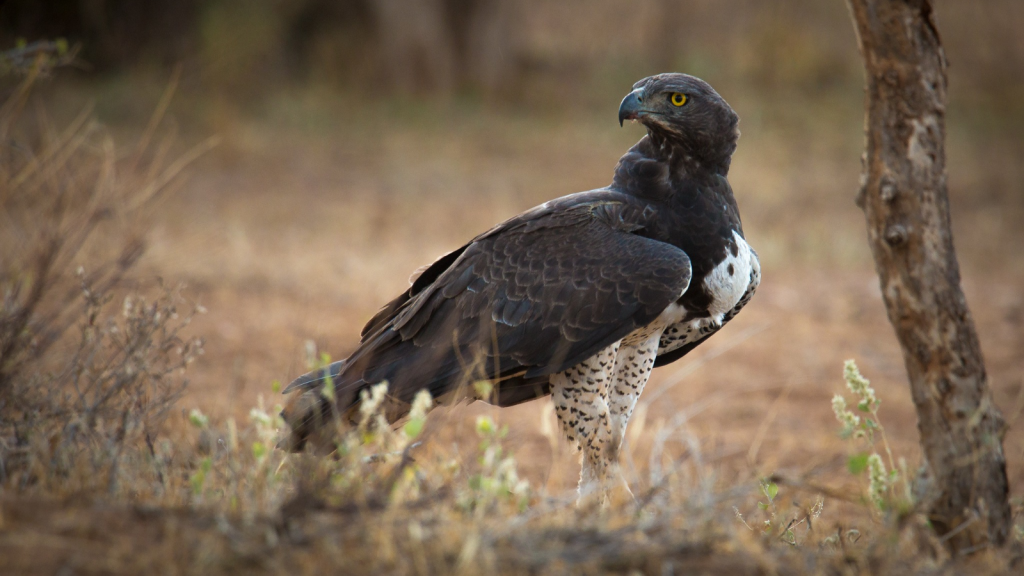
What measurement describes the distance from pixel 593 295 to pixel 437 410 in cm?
85

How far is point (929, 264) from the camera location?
10.5ft

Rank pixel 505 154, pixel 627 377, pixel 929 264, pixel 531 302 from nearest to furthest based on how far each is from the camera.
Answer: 1. pixel 929 264
2. pixel 531 302
3. pixel 627 377
4. pixel 505 154

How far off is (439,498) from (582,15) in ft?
60.0

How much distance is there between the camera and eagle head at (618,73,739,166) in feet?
13.2

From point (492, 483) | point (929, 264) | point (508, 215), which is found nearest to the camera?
point (492, 483)

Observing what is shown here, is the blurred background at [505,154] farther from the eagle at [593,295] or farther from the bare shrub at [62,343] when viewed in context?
the bare shrub at [62,343]

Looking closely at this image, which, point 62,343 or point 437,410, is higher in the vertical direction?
point 62,343

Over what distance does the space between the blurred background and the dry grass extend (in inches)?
2.1

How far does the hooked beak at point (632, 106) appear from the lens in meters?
4.01

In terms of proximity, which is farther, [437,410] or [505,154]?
[505,154]

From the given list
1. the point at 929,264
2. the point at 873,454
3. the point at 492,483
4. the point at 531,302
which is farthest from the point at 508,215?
the point at 492,483

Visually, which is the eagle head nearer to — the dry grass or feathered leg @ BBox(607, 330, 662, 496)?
feathered leg @ BBox(607, 330, 662, 496)

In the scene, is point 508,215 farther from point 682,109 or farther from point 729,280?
point 729,280

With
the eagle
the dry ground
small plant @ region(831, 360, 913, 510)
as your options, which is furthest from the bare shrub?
small plant @ region(831, 360, 913, 510)
